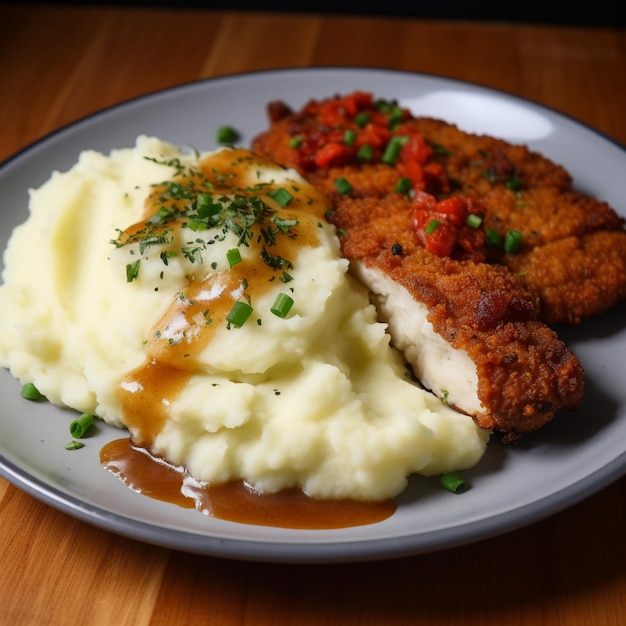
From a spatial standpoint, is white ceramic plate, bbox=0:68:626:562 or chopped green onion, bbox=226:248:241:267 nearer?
white ceramic plate, bbox=0:68:626:562

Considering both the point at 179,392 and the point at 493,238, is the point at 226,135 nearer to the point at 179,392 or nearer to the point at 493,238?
the point at 493,238

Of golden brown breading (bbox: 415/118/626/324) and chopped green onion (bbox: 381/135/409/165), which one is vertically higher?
golden brown breading (bbox: 415/118/626/324)

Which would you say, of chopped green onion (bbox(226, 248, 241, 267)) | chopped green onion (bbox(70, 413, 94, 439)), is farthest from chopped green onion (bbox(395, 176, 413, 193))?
chopped green onion (bbox(70, 413, 94, 439))

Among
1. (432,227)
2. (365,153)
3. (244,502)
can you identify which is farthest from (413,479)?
(365,153)

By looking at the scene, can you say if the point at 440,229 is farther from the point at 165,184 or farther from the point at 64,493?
the point at 64,493

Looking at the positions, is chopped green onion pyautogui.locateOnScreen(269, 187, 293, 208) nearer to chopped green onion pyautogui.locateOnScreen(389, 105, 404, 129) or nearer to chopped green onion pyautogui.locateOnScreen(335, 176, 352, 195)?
chopped green onion pyautogui.locateOnScreen(335, 176, 352, 195)

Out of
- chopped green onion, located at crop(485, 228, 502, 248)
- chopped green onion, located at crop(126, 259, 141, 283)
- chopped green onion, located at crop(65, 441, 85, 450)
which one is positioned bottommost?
chopped green onion, located at crop(65, 441, 85, 450)

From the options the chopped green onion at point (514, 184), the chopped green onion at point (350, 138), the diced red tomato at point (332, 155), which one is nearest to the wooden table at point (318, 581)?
the chopped green onion at point (514, 184)

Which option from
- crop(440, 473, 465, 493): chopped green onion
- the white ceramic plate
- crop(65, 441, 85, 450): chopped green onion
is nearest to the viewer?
the white ceramic plate
